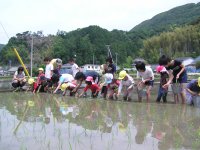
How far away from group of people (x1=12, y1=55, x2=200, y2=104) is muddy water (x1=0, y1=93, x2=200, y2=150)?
Result: 1.61 meters

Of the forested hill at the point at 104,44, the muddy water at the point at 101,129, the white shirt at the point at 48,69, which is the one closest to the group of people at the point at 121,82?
the white shirt at the point at 48,69

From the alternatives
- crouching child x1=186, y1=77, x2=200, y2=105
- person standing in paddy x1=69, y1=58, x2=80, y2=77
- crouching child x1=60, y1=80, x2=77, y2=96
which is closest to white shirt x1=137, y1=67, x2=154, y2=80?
crouching child x1=186, y1=77, x2=200, y2=105

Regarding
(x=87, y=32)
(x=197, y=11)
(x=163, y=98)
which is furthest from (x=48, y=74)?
(x=197, y=11)

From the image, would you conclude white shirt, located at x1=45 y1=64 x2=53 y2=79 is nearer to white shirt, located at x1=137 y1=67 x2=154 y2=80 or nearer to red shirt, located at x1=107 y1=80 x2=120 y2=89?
red shirt, located at x1=107 y1=80 x2=120 y2=89

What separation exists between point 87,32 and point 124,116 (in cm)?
10826

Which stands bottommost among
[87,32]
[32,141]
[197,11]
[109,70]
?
[32,141]

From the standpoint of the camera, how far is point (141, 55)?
79000 mm

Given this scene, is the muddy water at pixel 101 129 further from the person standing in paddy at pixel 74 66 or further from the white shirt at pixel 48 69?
the white shirt at pixel 48 69

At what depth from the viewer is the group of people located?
29.8 ft

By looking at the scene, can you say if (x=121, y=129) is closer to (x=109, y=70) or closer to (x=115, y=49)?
(x=109, y=70)

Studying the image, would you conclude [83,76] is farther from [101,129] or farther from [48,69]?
[101,129]

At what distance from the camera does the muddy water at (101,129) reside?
444cm

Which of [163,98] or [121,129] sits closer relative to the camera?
[121,129]

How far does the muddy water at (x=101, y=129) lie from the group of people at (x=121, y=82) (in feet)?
5.29
